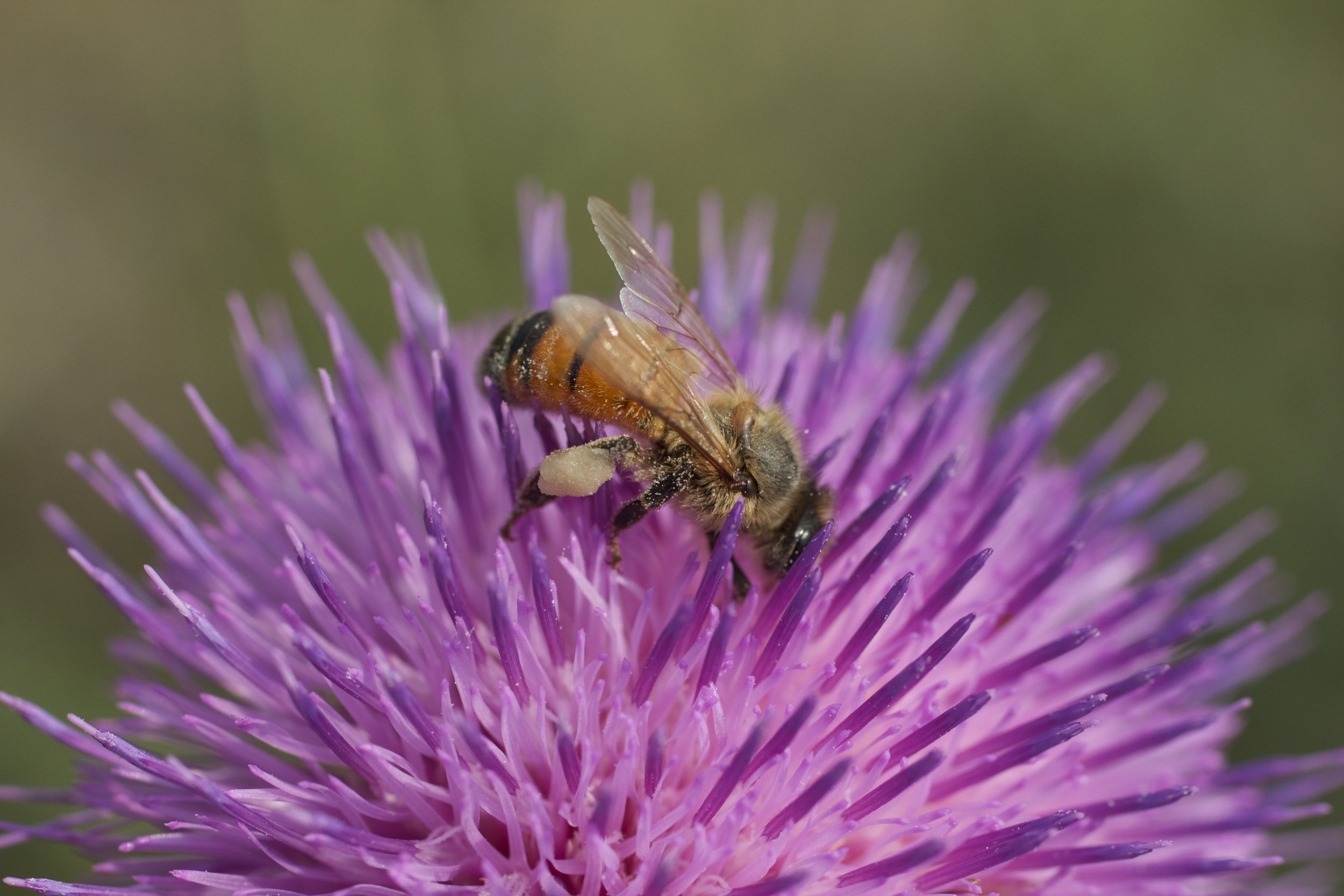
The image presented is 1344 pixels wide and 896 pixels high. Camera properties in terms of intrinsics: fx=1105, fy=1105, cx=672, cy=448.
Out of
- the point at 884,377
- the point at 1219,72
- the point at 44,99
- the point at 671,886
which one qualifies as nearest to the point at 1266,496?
the point at 1219,72

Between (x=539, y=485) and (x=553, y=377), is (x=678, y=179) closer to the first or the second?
(x=553, y=377)

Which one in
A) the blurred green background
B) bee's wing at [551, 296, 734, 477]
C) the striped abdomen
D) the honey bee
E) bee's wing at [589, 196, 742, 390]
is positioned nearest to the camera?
bee's wing at [551, 296, 734, 477]

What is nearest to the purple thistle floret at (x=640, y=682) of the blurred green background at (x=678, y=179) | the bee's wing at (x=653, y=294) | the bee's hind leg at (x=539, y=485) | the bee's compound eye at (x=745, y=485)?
the bee's hind leg at (x=539, y=485)

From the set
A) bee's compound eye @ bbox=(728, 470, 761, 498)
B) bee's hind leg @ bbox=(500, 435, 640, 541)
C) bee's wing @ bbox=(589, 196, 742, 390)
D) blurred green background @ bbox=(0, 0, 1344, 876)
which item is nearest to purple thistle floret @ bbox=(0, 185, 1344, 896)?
bee's hind leg @ bbox=(500, 435, 640, 541)

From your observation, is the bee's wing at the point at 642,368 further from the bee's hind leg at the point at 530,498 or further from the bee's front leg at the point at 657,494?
the bee's hind leg at the point at 530,498

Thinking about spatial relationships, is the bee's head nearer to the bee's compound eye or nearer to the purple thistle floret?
the bee's compound eye

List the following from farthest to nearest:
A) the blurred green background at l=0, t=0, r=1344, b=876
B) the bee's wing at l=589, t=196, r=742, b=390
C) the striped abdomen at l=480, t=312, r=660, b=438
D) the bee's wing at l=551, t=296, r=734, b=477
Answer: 1. the blurred green background at l=0, t=0, r=1344, b=876
2. the bee's wing at l=589, t=196, r=742, b=390
3. the striped abdomen at l=480, t=312, r=660, b=438
4. the bee's wing at l=551, t=296, r=734, b=477

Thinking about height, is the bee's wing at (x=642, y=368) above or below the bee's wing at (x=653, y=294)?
below
